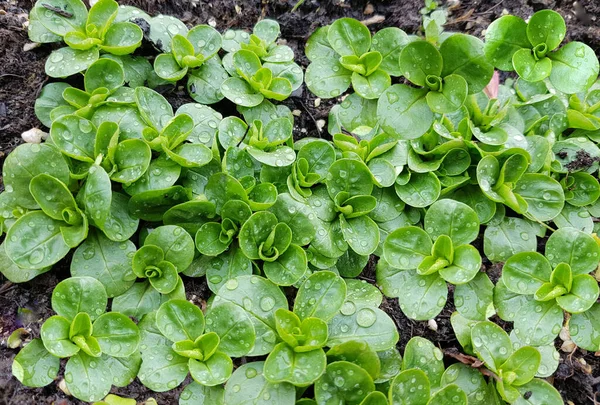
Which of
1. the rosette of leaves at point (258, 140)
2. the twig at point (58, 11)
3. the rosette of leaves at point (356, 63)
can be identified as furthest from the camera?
the rosette of leaves at point (356, 63)

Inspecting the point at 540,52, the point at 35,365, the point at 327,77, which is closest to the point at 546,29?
the point at 540,52

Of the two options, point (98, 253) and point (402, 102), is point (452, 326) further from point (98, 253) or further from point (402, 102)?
point (98, 253)

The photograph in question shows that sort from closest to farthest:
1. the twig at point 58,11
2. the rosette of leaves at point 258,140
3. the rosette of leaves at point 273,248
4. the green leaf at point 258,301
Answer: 1. the green leaf at point 258,301
2. the rosette of leaves at point 273,248
3. the rosette of leaves at point 258,140
4. the twig at point 58,11

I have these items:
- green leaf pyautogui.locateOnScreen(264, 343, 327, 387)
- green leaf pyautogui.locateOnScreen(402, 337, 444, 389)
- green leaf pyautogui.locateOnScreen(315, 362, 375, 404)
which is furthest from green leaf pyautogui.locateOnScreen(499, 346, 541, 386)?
green leaf pyautogui.locateOnScreen(264, 343, 327, 387)

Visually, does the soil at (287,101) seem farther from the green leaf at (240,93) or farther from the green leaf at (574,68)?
the green leaf at (574,68)

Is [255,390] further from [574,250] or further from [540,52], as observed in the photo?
[540,52]

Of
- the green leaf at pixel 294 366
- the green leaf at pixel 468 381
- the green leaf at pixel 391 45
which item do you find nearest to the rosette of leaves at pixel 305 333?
the green leaf at pixel 294 366

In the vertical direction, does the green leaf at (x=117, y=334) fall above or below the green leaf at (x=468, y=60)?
below
